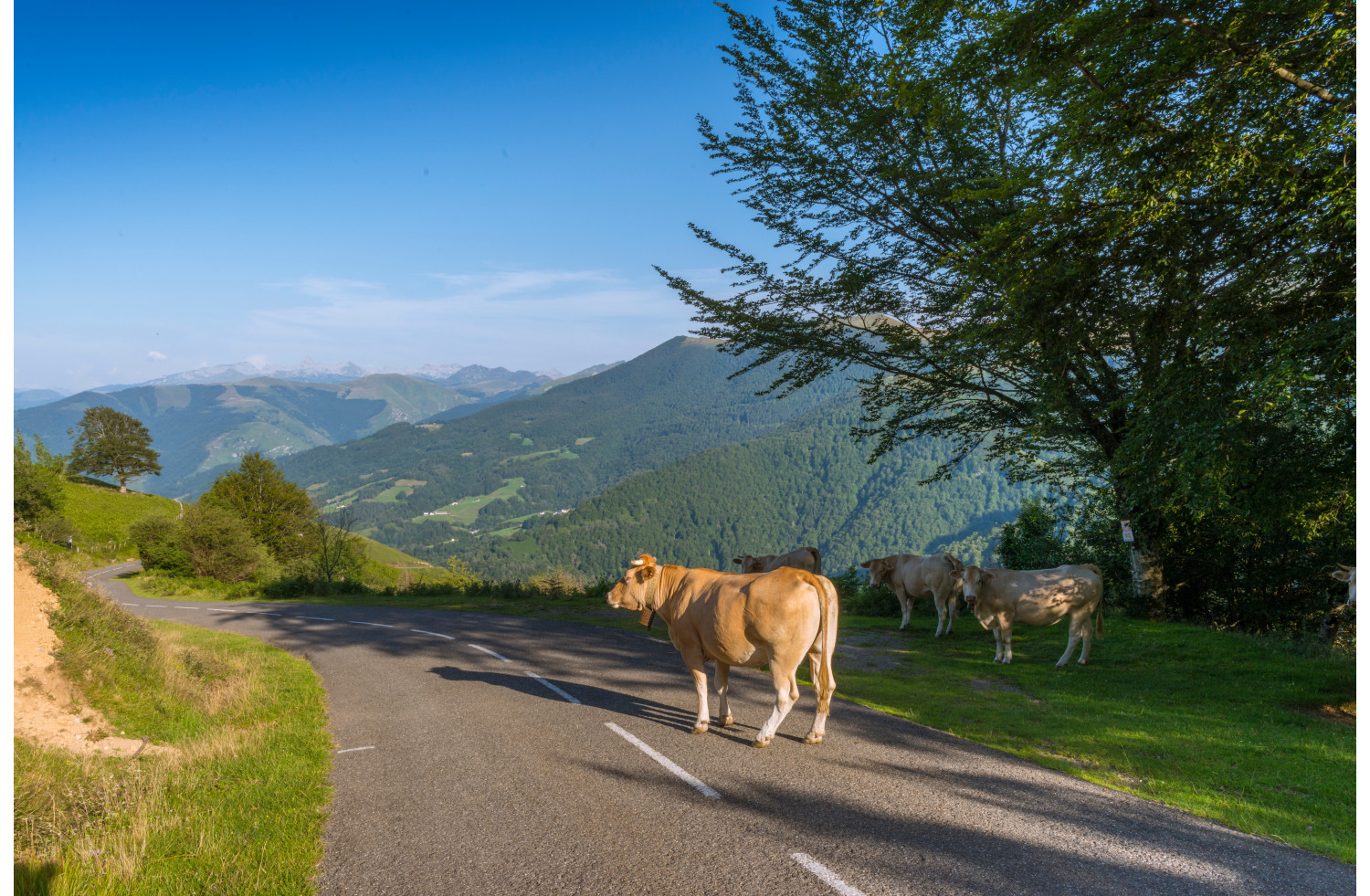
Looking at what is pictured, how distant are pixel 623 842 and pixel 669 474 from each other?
7620 inches

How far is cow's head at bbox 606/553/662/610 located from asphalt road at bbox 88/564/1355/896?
60.6 inches

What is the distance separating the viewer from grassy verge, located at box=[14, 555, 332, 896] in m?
5.11

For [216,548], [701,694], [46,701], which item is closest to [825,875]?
[701,694]

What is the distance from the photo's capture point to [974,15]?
33.2 ft

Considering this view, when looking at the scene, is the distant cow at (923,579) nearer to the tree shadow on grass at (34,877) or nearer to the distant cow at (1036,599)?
the distant cow at (1036,599)

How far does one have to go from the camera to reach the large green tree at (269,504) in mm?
56125

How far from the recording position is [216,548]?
1665 inches

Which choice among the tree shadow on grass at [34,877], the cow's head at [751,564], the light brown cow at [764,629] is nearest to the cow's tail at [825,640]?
the light brown cow at [764,629]

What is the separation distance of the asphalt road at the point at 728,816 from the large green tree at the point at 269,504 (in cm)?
5532

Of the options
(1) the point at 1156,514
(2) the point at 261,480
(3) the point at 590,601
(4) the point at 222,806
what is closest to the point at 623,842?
→ (4) the point at 222,806

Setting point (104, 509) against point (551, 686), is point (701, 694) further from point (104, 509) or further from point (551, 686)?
point (104, 509)

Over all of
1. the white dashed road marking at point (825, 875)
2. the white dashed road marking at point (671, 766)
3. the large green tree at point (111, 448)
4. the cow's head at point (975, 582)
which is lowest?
the white dashed road marking at point (671, 766)

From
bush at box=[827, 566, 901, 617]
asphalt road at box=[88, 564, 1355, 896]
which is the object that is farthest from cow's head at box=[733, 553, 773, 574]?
asphalt road at box=[88, 564, 1355, 896]

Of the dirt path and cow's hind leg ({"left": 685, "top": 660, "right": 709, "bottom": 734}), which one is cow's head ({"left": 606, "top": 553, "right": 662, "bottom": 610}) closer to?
cow's hind leg ({"left": 685, "top": 660, "right": 709, "bottom": 734})
